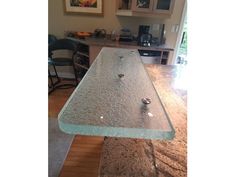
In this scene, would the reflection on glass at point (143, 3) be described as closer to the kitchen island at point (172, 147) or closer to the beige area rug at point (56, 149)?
the kitchen island at point (172, 147)

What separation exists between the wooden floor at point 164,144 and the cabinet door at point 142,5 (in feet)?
4.51

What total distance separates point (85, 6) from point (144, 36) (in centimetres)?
116

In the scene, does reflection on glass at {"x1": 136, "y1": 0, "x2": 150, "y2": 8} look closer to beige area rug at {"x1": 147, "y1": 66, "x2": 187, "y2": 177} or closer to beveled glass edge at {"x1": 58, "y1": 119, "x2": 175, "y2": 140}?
beige area rug at {"x1": 147, "y1": 66, "x2": 187, "y2": 177}

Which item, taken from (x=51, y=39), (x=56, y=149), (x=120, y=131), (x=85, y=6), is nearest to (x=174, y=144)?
(x=120, y=131)

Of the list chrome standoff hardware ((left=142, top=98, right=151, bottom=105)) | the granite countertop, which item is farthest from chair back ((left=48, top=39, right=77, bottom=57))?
chrome standoff hardware ((left=142, top=98, right=151, bottom=105))

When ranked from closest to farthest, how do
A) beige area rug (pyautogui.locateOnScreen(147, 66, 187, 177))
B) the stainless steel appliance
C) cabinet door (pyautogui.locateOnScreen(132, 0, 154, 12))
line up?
beige area rug (pyautogui.locateOnScreen(147, 66, 187, 177)) → cabinet door (pyautogui.locateOnScreen(132, 0, 154, 12)) → the stainless steel appliance

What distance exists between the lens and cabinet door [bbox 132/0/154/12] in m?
2.82

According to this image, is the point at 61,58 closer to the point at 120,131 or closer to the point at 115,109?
the point at 115,109

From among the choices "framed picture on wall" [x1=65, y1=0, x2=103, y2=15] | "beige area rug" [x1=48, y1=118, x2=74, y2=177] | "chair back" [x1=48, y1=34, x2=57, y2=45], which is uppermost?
"framed picture on wall" [x1=65, y1=0, x2=103, y2=15]

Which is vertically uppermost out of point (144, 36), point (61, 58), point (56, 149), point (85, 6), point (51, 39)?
point (85, 6)

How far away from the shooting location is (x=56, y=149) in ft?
6.26

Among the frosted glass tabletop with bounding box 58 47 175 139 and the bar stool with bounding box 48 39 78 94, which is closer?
the frosted glass tabletop with bounding box 58 47 175 139

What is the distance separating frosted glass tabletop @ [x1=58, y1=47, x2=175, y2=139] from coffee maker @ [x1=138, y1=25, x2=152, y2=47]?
6.72ft

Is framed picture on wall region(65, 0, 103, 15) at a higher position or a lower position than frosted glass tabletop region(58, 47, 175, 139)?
higher
